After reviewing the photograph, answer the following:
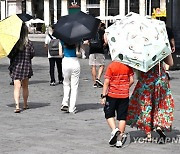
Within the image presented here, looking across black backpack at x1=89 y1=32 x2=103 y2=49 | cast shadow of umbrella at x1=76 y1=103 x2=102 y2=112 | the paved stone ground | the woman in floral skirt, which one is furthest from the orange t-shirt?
black backpack at x1=89 y1=32 x2=103 y2=49

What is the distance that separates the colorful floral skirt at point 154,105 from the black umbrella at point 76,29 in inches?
108

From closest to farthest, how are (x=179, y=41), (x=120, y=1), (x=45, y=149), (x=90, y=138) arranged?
(x=45, y=149), (x=90, y=138), (x=179, y=41), (x=120, y=1)

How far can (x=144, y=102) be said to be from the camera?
9078 millimetres

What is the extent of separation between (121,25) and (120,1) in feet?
263

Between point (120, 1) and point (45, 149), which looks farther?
point (120, 1)

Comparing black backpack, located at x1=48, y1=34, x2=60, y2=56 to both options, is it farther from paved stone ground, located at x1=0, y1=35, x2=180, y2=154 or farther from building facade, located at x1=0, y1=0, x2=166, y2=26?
building facade, located at x1=0, y1=0, x2=166, y2=26

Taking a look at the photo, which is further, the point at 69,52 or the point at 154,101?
the point at 69,52

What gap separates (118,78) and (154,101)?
683 millimetres

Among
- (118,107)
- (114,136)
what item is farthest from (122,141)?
(118,107)

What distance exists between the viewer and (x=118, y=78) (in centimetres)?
882

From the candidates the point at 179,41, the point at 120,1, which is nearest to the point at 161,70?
the point at 179,41

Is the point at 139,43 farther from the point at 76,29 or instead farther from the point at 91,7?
the point at 91,7

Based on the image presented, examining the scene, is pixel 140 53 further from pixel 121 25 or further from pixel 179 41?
pixel 179 41

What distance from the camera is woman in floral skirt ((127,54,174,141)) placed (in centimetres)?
907
